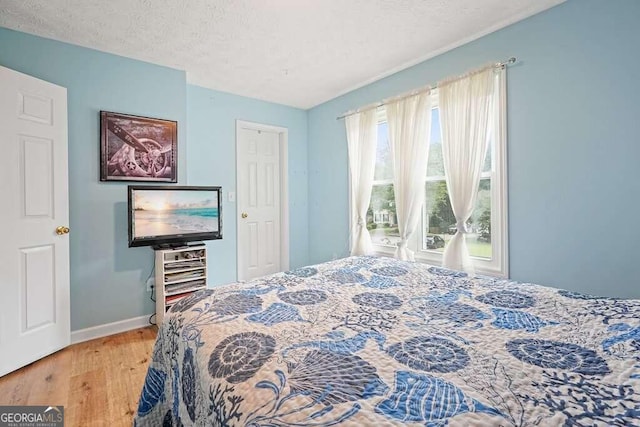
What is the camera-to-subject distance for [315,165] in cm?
413

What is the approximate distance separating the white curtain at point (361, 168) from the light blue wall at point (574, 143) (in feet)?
3.61

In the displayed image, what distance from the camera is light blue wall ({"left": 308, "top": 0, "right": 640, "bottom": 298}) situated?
1.78 metres

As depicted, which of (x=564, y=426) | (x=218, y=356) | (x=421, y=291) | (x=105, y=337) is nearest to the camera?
(x=564, y=426)

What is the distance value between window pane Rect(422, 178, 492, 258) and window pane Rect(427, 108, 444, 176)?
0.12m

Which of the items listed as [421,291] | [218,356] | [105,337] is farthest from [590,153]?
[105,337]

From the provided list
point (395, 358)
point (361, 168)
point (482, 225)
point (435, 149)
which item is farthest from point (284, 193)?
point (395, 358)

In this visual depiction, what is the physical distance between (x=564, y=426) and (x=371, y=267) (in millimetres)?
1402

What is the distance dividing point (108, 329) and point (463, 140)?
347 cm

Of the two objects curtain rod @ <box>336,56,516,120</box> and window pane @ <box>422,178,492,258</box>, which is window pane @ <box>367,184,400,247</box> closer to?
window pane @ <box>422,178,492,258</box>

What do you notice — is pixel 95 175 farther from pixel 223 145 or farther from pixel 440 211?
pixel 440 211

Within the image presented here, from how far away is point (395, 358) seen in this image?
847 mm

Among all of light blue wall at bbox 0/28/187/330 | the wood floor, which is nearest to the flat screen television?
light blue wall at bbox 0/28/187/330

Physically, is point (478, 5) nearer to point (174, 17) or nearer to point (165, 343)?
point (174, 17)

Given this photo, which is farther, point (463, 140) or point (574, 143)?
point (463, 140)
